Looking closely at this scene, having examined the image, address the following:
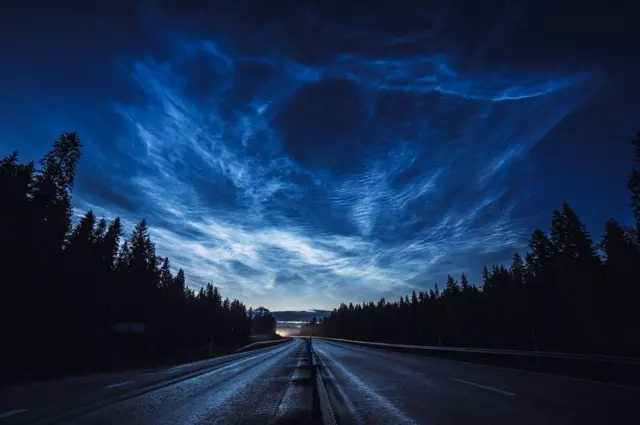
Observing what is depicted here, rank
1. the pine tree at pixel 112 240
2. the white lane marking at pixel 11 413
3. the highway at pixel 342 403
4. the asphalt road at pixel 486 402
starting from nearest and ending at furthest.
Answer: the asphalt road at pixel 486 402 → the highway at pixel 342 403 → the white lane marking at pixel 11 413 → the pine tree at pixel 112 240

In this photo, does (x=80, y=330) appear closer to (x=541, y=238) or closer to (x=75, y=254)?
(x=75, y=254)

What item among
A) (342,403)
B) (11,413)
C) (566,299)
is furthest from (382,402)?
(566,299)

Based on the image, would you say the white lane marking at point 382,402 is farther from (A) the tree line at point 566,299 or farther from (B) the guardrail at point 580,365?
(A) the tree line at point 566,299

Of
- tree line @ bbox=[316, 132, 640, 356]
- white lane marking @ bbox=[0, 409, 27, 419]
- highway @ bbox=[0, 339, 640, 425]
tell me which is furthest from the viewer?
tree line @ bbox=[316, 132, 640, 356]

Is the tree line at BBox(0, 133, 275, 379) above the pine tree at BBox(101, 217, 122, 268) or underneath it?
underneath

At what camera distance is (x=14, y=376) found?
12.5m

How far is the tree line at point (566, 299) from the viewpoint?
3859cm

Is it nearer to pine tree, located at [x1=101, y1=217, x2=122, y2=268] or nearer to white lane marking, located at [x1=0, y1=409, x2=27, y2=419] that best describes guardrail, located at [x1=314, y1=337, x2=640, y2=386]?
white lane marking, located at [x1=0, y1=409, x2=27, y2=419]

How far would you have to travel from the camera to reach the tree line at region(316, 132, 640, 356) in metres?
38.6

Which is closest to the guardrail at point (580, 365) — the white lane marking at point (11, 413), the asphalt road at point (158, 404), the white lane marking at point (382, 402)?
the white lane marking at point (382, 402)

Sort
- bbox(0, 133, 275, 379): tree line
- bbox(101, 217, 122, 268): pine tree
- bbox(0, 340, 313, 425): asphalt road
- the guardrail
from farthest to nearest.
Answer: bbox(101, 217, 122, 268): pine tree, bbox(0, 133, 275, 379): tree line, the guardrail, bbox(0, 340, 313, 425): asphalt road

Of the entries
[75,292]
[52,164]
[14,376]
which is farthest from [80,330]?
[14,376]

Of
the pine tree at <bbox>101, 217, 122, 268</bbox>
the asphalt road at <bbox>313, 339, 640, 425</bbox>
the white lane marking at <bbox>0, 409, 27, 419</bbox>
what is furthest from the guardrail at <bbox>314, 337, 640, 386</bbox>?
the pine tree at <bbox>101, 217, 122, 268</bbox>

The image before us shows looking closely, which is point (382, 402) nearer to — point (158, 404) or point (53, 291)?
point (158, 404)
